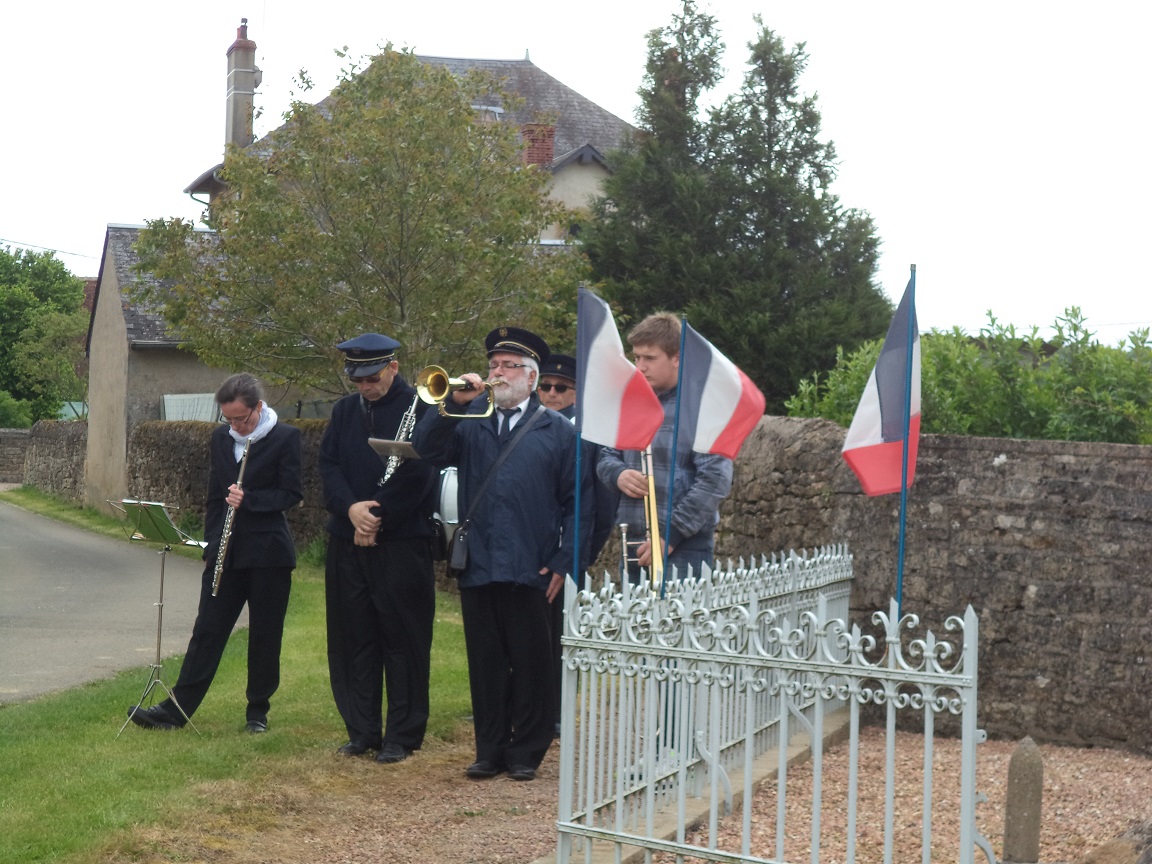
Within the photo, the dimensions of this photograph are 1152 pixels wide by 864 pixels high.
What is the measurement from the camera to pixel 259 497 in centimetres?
784

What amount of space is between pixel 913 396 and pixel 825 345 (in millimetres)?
18378

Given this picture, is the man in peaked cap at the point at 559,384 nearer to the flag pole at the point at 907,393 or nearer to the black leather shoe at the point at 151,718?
the black leather shoe at the point at 151,718

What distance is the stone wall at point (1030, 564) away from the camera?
787 centimetres

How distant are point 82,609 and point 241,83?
2284cm

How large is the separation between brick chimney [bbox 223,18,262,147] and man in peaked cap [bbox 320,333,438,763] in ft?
91.4

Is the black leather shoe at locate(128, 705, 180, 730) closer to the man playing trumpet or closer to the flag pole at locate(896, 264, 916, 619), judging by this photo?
the man playing trumpet

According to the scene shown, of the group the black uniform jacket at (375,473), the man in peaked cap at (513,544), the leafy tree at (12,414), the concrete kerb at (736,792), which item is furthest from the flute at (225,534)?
the leafy tree at (12,414)

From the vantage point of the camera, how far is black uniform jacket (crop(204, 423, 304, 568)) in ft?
25.7

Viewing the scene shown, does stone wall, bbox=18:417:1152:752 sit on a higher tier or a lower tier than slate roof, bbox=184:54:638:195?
lower

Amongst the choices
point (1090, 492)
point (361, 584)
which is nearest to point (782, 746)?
point (361, 584)

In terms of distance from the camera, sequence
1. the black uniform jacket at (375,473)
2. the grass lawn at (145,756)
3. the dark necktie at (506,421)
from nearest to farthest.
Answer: the grass lawn at (145,756) < the dark necktie at (506,421) < the black uniform jacket at (375,473)

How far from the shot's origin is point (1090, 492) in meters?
7.97

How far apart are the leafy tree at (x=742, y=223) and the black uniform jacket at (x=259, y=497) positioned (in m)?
→ 16.1

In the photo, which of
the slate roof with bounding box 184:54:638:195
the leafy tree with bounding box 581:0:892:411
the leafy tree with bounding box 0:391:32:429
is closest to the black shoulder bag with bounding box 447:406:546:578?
the leafy tree with bounding box 581:0:892:411
